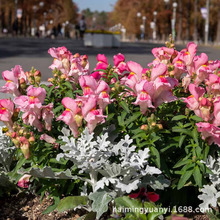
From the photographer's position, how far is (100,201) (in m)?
2.63

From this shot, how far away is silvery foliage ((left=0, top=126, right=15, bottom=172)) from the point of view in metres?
3.31

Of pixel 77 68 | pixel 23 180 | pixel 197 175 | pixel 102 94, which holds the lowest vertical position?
pixel 23 180

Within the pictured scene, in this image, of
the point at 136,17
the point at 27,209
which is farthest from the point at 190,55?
the point at 136,17

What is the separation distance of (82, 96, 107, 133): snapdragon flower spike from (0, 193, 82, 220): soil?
2.52 feet

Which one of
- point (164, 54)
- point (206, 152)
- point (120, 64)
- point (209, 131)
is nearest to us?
point (209, 131)

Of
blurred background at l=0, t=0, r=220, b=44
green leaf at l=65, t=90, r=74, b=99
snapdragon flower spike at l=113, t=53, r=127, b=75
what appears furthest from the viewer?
blurred background at l=0, t=0, r=220, b=44

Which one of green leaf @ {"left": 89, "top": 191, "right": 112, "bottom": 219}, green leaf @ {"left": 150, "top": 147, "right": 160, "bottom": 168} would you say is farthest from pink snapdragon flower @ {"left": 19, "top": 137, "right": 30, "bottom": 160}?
green leaf @ {"left": 150, "top": 147, "right": 160, "bottom": 168}

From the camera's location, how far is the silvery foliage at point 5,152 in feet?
10.9

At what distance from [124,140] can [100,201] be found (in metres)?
0.40

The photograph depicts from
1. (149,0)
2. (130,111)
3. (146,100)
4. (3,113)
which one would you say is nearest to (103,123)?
(130,111)

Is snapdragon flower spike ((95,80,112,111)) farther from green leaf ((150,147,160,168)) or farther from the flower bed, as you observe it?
green leaf ((150,147,160,168))

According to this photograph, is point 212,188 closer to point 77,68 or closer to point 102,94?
point 102,94

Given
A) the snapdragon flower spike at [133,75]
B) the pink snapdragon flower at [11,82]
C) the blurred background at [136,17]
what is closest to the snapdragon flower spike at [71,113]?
the snapdragon flower spike at [133,75]

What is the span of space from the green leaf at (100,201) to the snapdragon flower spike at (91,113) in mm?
428
